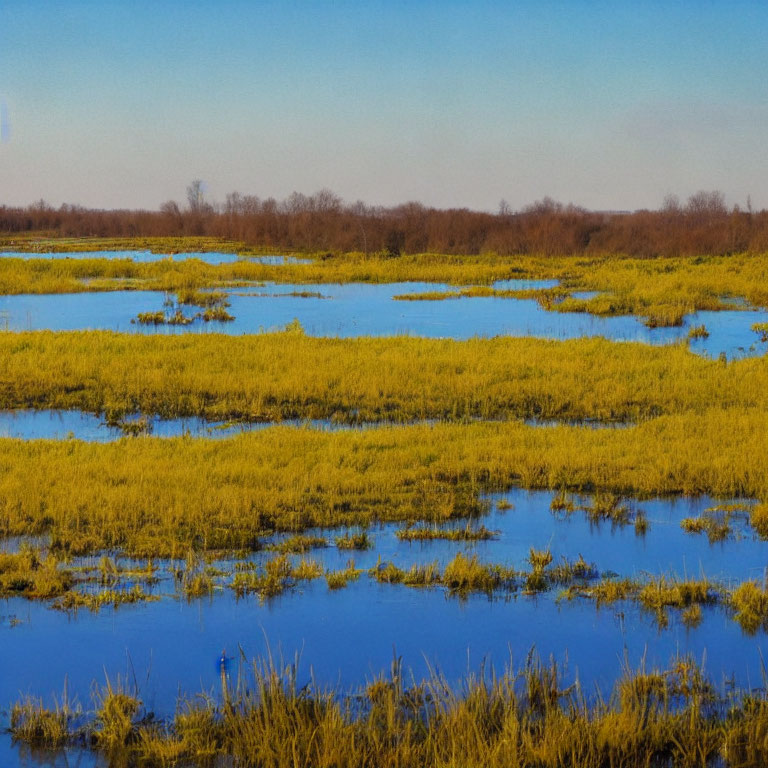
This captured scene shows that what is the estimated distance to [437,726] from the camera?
5625 mm

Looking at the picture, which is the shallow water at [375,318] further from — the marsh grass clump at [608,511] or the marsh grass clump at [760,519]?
the marsh grass clump at [760,519]

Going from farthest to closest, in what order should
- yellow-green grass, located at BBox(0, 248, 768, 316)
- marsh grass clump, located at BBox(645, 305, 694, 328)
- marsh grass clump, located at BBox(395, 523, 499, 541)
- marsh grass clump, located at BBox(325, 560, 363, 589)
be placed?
yellow-green grass, located at BBox(0, 248, 768, 316) → marsh grass clump, located at BBox(645, 305, 694, 328) → marsh grass clump, located at BBox(395, 523, 499, 541) → marsh grass clump, located at BBox(325, 560, 363, 589)

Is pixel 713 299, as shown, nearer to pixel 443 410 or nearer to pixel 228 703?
pixel 443 410

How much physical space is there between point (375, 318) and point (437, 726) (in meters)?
20.6

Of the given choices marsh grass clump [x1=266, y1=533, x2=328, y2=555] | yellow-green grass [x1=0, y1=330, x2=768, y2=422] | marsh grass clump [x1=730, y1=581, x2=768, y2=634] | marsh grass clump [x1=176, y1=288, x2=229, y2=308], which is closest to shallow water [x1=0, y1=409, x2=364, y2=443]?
yellow-green grass [x1=0, y1=330, x2=768, y2=422]

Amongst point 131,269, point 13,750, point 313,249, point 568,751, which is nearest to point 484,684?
point 568,751

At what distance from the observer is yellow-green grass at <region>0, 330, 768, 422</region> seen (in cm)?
1442

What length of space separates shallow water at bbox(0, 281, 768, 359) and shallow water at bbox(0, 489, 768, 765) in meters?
12.7

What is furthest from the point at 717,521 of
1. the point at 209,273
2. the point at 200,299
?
the point at 209,273

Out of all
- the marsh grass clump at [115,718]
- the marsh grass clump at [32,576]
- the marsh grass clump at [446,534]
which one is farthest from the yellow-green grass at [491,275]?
the marsh grass clump at [115,718]

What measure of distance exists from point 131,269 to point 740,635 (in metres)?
35.6

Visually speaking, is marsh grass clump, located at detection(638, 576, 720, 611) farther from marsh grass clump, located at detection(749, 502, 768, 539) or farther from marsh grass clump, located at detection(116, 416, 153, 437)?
marsh grass clump, located at detection(116, 416, 153, 437)

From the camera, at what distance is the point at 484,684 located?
19.0 ft

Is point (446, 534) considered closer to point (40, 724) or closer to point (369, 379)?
point (40, 724)
